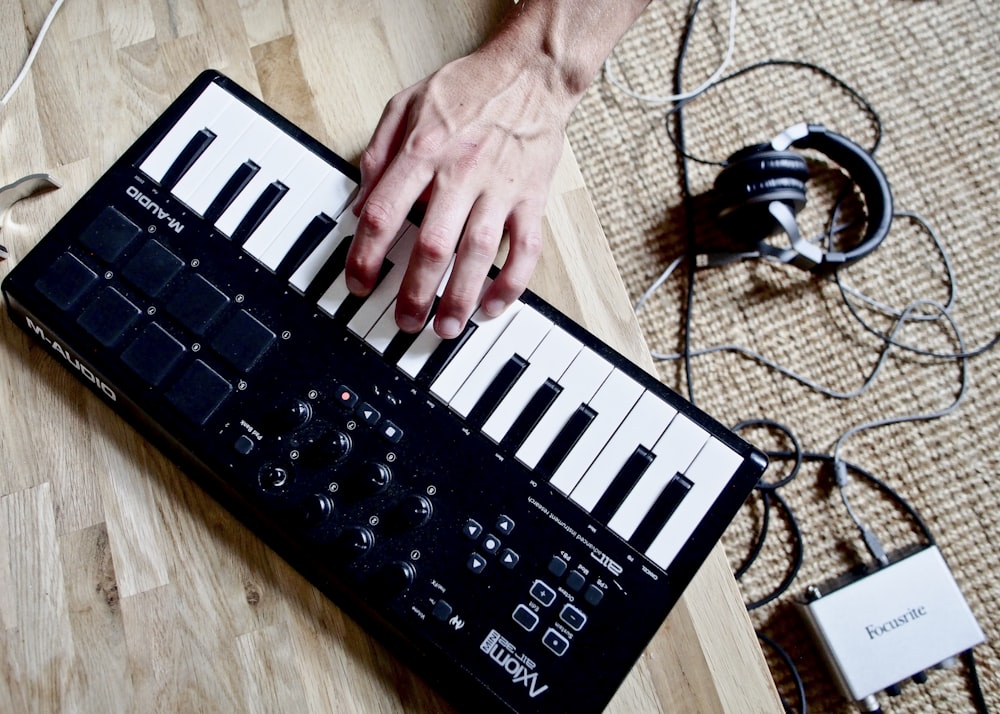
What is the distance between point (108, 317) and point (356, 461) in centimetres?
24

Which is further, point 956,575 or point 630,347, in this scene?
point 956,575

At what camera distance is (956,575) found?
3.57 feet

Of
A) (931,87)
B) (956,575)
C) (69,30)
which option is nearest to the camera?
(69,30)

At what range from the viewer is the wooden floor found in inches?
23.9

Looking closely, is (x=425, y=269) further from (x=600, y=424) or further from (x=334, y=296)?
(x=600, y=424)

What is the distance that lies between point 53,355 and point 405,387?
321mm

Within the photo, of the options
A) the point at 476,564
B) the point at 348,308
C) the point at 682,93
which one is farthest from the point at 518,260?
the point at 682,93

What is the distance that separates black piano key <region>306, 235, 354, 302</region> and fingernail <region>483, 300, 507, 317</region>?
125 millimetres

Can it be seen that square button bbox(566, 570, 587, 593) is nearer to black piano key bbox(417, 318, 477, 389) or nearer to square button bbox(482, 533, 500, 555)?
square button bbox(482, 533, 500, 555)

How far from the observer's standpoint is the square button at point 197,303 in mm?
617

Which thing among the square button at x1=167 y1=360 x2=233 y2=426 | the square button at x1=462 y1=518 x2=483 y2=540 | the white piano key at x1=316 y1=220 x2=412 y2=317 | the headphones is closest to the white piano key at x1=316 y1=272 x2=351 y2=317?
the white piano key at x1=316 y1=220 x2=412 y2=317

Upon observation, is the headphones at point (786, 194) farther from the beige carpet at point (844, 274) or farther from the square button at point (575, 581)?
the square button at point (575, 581)

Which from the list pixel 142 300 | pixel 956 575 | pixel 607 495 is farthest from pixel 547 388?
pixel 956 575

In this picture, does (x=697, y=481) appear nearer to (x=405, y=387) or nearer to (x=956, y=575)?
(x=405, y=387)
